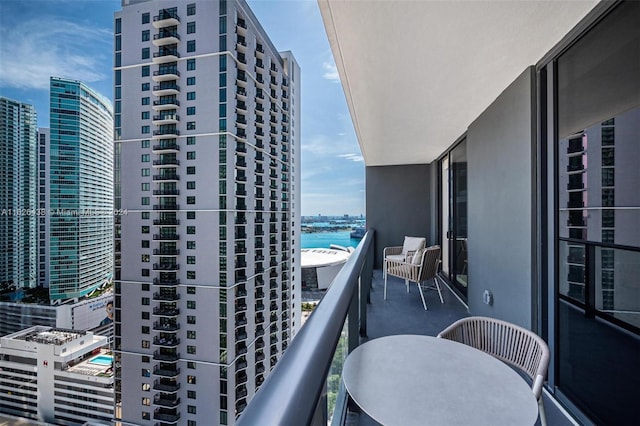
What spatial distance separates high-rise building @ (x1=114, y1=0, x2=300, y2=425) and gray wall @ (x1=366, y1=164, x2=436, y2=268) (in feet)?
12.4

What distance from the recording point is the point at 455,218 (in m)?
4.63

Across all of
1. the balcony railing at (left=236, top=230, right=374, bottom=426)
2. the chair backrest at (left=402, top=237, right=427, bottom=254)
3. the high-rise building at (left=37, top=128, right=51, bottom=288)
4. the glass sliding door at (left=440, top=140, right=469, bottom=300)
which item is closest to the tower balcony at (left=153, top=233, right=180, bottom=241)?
the high-rise building at (left=37, top=128, right=51, bottom=288)

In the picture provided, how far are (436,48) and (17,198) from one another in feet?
21.7

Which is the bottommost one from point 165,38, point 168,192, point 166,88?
point 168,192

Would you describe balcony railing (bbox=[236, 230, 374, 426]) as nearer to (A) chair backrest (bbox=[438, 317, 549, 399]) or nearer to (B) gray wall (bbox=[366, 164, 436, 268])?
(A) chair backrest (bbox=[438, 317, 549, 399])

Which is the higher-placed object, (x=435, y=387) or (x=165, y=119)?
(x=165, y=119)

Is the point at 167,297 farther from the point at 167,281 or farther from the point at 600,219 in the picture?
the point at 600,219

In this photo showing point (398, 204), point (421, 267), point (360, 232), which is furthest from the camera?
point (360, 232)

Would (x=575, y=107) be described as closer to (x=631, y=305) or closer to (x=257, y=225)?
(x=631, y=305)

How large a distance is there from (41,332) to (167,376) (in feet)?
10.9

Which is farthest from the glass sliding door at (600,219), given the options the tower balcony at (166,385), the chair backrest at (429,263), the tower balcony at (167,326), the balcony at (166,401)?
the balcony at (166,401)

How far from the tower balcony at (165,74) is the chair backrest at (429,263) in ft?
24.3

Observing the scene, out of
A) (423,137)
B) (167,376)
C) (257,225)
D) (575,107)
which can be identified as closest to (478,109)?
(423,137)

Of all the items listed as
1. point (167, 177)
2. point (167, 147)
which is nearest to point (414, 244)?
point (167, 177)
